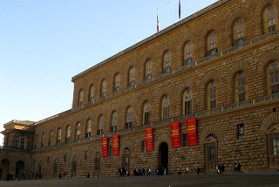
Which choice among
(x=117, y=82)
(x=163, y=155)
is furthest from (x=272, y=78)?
(x=117, y=82)

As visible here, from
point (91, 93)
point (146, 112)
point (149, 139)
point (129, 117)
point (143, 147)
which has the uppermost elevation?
point (91, 93)

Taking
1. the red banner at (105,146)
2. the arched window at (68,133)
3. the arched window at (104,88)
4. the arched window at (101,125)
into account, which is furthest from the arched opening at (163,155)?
the arched window at (68,133)

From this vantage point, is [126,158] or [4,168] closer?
[126,158]

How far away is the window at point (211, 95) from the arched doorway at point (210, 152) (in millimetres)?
2190

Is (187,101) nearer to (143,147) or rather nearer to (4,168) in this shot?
(143,147)

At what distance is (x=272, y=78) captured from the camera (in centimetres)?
2242

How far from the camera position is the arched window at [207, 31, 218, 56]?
26769 mm

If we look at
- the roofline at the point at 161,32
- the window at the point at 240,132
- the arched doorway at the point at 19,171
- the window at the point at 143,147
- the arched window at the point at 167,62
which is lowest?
the arched doorway at the point at 19,171

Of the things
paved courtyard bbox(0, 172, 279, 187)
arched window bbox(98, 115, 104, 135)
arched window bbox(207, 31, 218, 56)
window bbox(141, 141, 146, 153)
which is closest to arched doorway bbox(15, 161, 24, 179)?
arched window bbox(98, 115, 104, 135)

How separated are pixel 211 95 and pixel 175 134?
13.1 ft

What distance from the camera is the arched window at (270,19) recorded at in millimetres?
23166

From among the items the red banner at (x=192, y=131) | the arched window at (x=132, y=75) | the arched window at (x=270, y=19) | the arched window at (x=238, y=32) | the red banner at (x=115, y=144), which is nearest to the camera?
the arched window at (x=270, y=19)

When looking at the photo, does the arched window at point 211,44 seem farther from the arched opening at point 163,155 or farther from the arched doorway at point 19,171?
the arched doorway at point 19,171

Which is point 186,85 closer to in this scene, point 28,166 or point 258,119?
point 258,119
